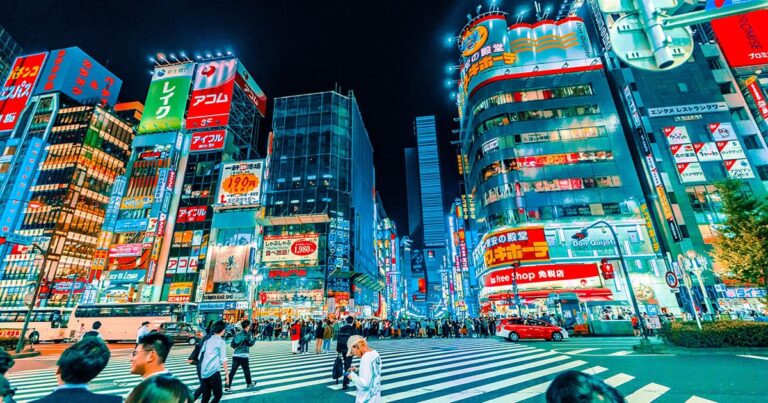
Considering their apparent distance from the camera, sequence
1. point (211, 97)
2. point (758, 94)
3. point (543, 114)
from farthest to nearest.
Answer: point (211, 97) < point (543, 114) < point (758, 94)

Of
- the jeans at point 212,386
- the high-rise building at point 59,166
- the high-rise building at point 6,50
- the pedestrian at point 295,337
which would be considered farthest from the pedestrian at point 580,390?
the high-rise building at point 6,50

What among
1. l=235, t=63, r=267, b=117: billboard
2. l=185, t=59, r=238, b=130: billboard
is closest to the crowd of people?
l=185, t=59, r=238, b=130: billboard

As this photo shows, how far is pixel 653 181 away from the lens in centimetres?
3197

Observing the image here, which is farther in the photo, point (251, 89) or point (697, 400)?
point (251, 89)

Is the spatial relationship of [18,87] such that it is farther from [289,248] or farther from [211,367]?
[211,367]

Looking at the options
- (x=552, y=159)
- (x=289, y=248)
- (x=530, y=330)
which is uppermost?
(x=552, y=159)

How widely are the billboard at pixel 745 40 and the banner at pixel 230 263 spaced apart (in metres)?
65.1

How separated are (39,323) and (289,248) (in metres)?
23.9

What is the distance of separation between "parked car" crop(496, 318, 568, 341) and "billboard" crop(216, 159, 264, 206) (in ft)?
121

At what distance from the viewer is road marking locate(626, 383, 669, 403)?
6133mm

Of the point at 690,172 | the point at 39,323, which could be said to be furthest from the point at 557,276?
the point at 39,323

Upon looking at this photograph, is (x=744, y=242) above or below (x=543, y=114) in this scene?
below

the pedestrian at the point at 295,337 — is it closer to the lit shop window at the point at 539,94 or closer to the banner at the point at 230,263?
the banner at the point at 230,263

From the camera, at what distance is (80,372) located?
7.29ft
